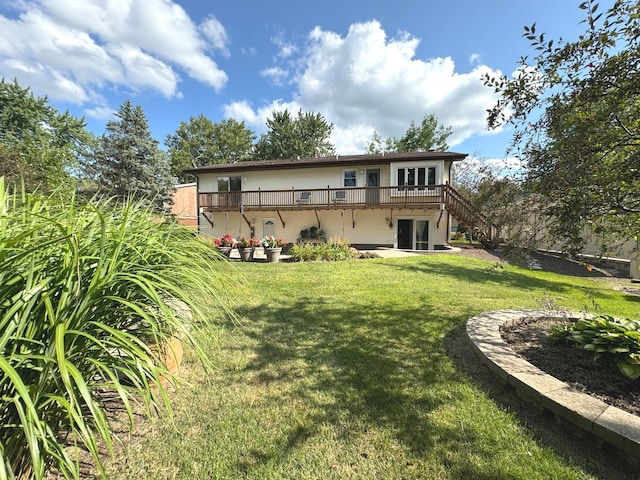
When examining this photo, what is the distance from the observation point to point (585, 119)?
2.56 m

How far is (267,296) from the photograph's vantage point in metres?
5.53

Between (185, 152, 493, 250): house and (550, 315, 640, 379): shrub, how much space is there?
10.9m

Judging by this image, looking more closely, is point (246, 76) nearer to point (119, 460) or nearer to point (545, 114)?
point (545, 114)

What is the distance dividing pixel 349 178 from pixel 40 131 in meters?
36.5

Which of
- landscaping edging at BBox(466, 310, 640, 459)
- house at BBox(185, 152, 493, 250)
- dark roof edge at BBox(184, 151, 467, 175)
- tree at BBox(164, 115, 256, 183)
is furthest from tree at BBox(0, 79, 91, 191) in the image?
landscaping edging at BBox(466, 310, 640, 459)

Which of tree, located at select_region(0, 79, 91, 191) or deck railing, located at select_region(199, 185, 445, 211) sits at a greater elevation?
tree, located at select_region(0, 79, 91, 191)

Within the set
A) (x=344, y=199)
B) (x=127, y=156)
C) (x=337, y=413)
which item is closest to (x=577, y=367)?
(x=337, y=413)

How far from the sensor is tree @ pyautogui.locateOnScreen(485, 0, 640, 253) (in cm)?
234

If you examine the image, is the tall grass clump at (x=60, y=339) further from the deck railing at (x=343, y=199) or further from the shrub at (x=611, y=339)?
the deck railing at (x=343, y=199)

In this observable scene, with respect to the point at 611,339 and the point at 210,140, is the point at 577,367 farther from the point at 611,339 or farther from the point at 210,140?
the point at 210,140

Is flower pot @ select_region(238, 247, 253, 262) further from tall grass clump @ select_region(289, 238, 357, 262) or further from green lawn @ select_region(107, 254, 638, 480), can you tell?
green lawn @ select_region(107, 254, 638, 480)

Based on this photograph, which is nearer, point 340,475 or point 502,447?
point 340,475

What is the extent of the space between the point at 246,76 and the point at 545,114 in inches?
1038

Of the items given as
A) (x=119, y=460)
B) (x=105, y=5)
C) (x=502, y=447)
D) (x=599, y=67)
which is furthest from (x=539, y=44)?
(x=105, y=5)
